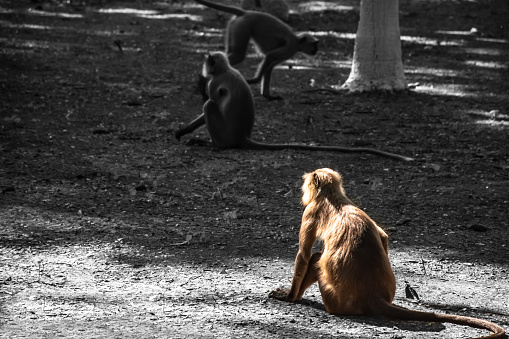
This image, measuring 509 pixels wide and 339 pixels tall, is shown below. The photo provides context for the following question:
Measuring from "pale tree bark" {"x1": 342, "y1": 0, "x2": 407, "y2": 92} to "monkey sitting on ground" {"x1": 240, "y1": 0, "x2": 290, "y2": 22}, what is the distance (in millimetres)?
5044

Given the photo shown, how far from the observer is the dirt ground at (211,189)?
423 centimetres

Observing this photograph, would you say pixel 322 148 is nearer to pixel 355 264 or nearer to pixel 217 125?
pixel 217 125

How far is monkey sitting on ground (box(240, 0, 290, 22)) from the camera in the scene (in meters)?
14.9

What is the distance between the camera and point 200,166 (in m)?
7.38

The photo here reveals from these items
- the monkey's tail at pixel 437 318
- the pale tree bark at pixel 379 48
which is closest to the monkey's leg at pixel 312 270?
the monkey's tail at pixel 437 318

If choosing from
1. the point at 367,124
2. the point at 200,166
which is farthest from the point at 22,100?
the point at 367,124

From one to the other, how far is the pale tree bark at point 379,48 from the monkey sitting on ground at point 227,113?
2.57 meters

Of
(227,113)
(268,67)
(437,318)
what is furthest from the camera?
(268,67)

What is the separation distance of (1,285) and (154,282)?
0.89m

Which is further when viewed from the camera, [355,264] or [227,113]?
[227,113]

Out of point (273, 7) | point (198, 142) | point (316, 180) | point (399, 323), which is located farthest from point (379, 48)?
point (399, 323)

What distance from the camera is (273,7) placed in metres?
14.9

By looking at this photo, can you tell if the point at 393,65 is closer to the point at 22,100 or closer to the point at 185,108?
the point at 185,108

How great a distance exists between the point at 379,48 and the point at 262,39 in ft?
5.42
